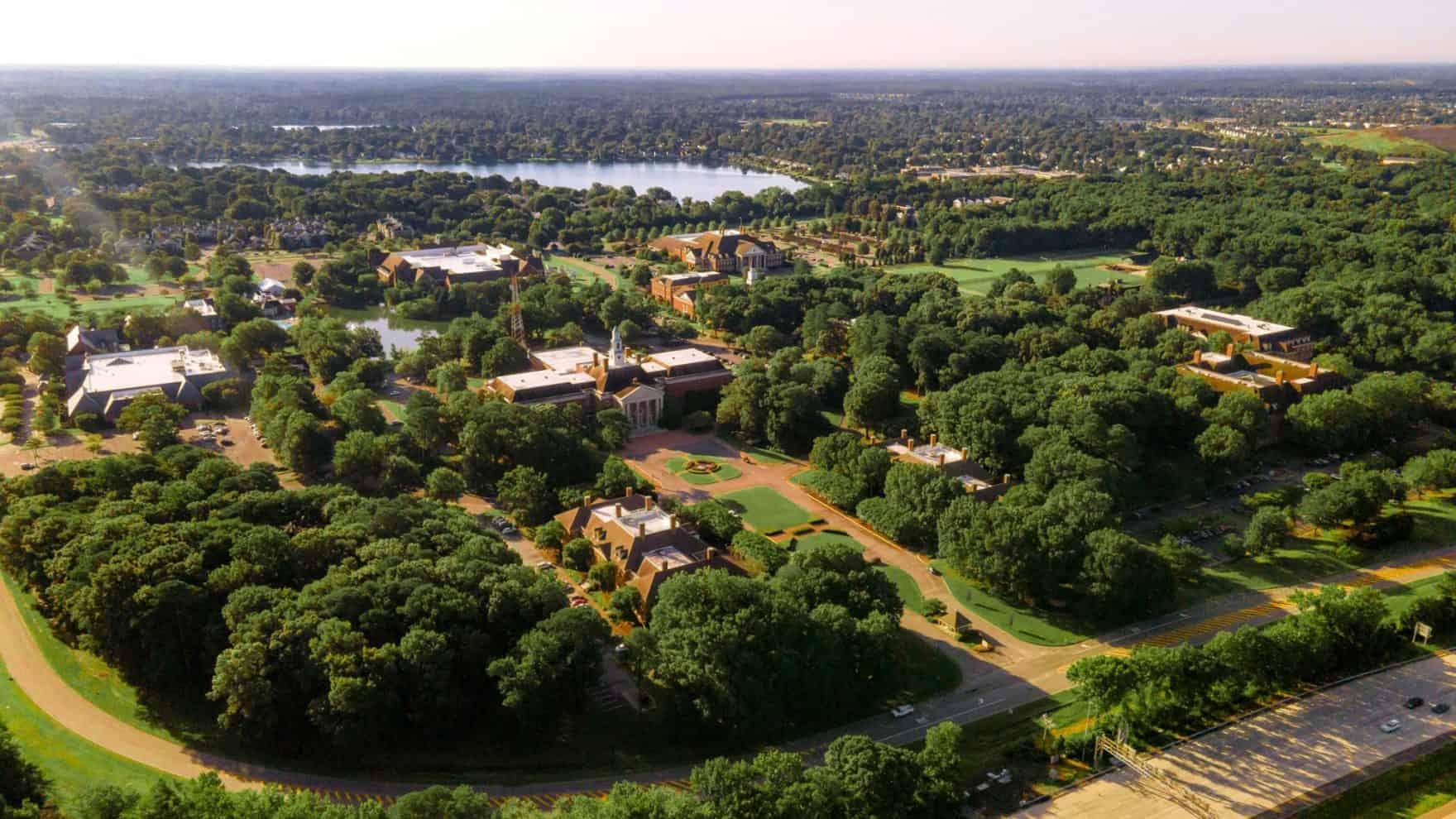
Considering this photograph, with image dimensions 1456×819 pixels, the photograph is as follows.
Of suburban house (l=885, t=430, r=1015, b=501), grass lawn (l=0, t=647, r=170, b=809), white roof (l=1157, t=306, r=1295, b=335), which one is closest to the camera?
grass lawn (l=0, t=647, r=170, b=809)

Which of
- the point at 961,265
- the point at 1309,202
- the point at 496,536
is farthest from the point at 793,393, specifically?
the point at 1309,202

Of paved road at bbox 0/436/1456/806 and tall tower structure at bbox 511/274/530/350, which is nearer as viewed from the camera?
paved road at bbox 0/436/1456/806

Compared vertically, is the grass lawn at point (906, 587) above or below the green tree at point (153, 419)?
below

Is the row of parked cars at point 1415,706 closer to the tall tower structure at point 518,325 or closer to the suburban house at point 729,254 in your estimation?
the tall tower structure at point 518,325

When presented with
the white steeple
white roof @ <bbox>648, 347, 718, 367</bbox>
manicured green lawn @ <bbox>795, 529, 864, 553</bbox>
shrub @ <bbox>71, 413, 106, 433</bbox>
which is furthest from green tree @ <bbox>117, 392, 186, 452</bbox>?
manicured green lawn @ <bbox>795, 529, 864, 553</bbox>

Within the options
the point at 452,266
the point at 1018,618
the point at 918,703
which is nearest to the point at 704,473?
the point at 1018,618

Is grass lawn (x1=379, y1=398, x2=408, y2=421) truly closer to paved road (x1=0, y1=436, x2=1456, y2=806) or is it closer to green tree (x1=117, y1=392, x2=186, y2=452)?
green tree (x1=117, y1=392, x2=186, y2=452)

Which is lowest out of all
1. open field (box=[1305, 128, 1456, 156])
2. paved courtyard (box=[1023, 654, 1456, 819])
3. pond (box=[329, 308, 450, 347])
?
paved courtyard (box=[1023, 654, 1456, 819])

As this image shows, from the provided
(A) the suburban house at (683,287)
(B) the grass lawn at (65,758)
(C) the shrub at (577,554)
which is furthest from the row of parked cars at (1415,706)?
(A) the suburban house at (683,287)
